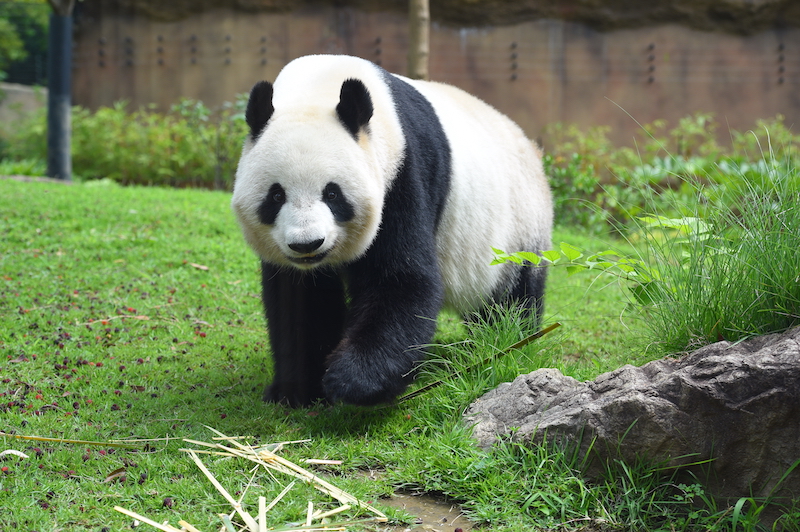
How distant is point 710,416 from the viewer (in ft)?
8.93

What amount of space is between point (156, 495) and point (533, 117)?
451 inches

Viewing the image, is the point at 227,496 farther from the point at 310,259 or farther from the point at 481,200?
the point at 481,200

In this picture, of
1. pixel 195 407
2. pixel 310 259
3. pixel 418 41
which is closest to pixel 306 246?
pixel 310 259

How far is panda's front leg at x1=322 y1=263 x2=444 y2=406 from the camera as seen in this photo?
3.41 metres

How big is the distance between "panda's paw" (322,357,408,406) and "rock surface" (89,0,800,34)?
1060cm

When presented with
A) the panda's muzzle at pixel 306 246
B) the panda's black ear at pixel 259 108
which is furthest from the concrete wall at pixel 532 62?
the panda's muzzle at pixel 306 246

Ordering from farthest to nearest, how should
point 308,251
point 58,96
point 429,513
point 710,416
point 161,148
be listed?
1. point 161,148
2. point 58,96
3. point 308,251
4. point 429,513
5. point 710,416

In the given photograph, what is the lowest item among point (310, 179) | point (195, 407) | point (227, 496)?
point (195, 407)

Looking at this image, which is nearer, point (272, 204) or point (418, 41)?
point (272, 204)

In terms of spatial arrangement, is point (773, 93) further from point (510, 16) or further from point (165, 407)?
point (165, 407)

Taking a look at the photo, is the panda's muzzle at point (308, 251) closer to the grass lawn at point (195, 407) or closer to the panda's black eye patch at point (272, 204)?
the panda's black eye patch at point (272, 204)

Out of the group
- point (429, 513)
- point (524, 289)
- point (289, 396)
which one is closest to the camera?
point (429, 513)

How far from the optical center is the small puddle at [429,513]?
2712mm

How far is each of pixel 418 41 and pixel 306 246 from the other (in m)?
5.32
